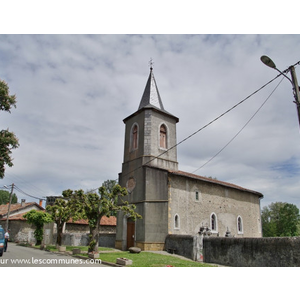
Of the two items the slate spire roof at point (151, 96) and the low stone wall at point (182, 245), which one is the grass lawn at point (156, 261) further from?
the slate spire roof at point (151, 96)

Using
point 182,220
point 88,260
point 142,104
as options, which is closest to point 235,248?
point 182,220

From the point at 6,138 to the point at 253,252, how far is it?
1917 centimetres

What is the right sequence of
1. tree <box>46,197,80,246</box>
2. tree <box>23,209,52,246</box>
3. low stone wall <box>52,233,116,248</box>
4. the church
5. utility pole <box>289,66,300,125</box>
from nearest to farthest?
utility pole <box>289,66,300,125</box>
tree <box>46,197,80,246</box>
the church
tree <box>23,209,52,246</box>
low stone wall <box>52,233,116,248</box>

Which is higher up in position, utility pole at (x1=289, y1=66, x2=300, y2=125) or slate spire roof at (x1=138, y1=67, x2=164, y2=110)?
slate spire roof at (x1=138, y1=67, x2=164, y2=110)

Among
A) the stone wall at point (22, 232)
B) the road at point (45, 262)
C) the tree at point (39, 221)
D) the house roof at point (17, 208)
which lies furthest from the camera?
the house roof at point (17, 208)

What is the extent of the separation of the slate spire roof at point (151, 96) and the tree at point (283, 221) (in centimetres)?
4202

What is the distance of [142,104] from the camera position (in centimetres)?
2545

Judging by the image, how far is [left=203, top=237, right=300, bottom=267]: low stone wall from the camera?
12375 mm

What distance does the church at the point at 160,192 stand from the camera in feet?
66.0

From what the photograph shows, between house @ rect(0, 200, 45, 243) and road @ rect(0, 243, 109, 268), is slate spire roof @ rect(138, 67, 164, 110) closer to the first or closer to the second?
road @ rect(0, 243, 109, 268)

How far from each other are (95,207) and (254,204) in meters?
22.0

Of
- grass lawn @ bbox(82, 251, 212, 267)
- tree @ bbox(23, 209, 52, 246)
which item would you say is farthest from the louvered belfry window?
tree @ bbox(23, 209, 52, 246)

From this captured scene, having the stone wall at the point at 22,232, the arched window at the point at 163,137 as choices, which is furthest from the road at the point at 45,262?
the stone wall at the point at 22,232

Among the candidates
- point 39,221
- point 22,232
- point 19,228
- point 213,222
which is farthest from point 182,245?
point 19,228
